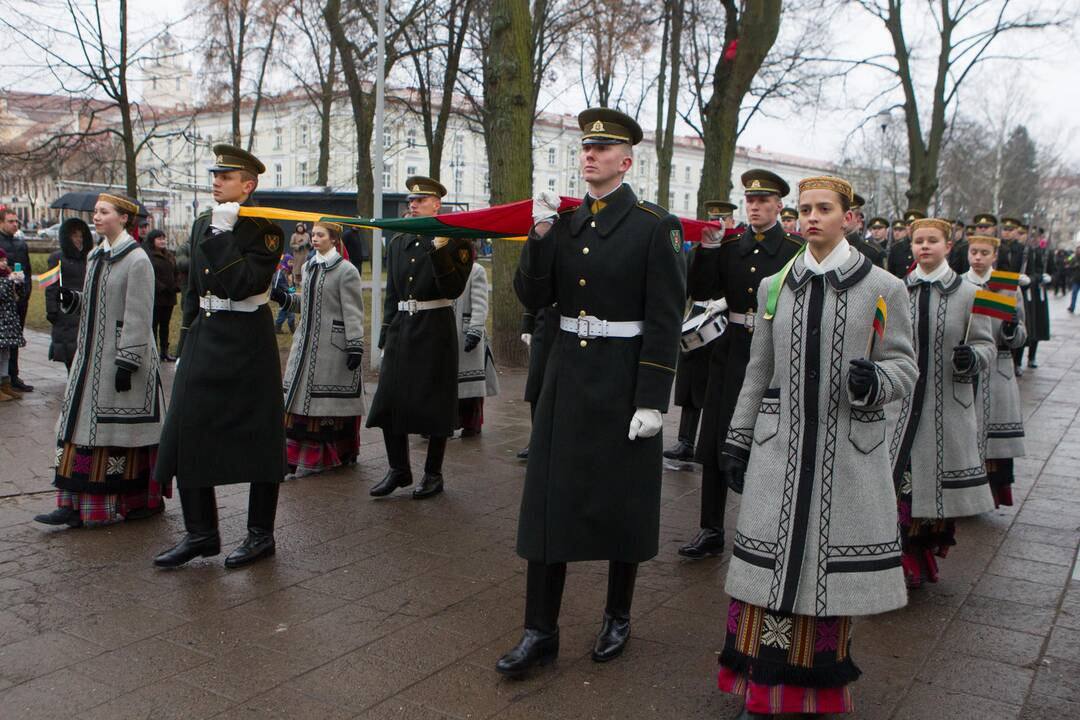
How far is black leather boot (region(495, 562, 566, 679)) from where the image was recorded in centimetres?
396

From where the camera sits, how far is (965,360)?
16.5 feet

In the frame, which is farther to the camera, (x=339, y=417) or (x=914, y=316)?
(x=339, y=417)

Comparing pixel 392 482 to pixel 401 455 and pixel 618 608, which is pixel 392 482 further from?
pixel 618 608

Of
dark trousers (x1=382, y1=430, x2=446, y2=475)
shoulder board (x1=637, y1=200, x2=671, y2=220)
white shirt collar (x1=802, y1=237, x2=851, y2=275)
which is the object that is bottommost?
dark trousers (x1=382, y1=430, x2=446, y2=475)

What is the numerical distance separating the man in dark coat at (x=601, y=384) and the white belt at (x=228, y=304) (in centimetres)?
197

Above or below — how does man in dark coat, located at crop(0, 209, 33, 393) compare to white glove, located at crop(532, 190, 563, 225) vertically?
below

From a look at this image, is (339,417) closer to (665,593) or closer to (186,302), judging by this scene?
(186,302)

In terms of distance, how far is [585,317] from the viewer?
4.04 m

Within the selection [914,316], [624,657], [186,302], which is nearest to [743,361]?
[914,316]

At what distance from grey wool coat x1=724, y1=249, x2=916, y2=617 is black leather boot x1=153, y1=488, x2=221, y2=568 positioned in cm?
301

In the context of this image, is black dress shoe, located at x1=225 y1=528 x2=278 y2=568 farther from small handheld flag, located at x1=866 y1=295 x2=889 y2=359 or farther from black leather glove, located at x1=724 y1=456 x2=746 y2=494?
small handheld flag, located at x1=866 y1=295 x2=889 y2=359

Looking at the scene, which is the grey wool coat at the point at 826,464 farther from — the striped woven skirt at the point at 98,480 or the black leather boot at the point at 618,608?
the striped woven skirt at the point at 98,480

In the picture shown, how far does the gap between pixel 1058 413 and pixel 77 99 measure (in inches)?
665

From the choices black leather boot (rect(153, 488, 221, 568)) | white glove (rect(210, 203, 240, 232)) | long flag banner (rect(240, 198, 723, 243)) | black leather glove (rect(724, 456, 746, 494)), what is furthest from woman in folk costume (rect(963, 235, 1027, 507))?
black leather boot (rect(153, 488, 221, 568))
